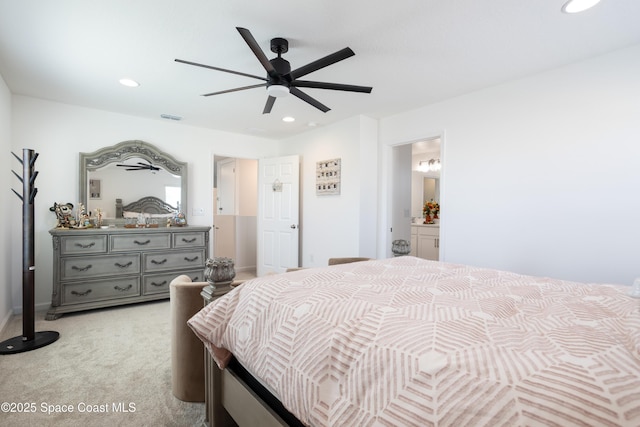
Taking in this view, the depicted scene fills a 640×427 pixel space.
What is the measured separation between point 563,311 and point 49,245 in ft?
15.4

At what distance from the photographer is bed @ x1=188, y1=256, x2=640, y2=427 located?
568 millimetres

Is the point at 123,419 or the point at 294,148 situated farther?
the point at 294,148

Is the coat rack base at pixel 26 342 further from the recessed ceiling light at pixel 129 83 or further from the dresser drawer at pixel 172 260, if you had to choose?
the recessed ceiling light at pixel 129 83

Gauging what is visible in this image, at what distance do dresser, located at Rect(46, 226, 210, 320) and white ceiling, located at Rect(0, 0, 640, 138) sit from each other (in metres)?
1.60

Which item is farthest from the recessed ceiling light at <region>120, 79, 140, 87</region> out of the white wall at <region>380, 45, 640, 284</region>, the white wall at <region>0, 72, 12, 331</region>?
the white wall at <region>380, 45, 640, 284</region>

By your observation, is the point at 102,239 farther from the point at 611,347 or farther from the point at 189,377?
the point at 611,347

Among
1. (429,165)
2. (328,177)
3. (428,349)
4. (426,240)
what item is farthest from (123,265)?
(429,165)

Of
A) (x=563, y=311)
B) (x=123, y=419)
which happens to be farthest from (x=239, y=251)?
(x=563, y=311)

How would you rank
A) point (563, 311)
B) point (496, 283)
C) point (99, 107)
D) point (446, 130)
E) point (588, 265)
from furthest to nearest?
point (99, 107) < point (446, 130) < point (588, 265) < point (496, 283) < point (563, 311)

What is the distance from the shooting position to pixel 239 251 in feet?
19.4

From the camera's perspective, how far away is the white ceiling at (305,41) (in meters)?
1.87

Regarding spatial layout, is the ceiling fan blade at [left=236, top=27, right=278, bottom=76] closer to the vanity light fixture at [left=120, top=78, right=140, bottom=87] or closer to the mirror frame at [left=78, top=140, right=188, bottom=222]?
the vanity light fixture at [left=120, top=78, right=140, bottom=87]

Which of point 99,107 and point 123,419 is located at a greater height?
point 99,107

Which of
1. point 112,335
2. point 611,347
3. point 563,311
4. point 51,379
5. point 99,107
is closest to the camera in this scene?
point 611,347
